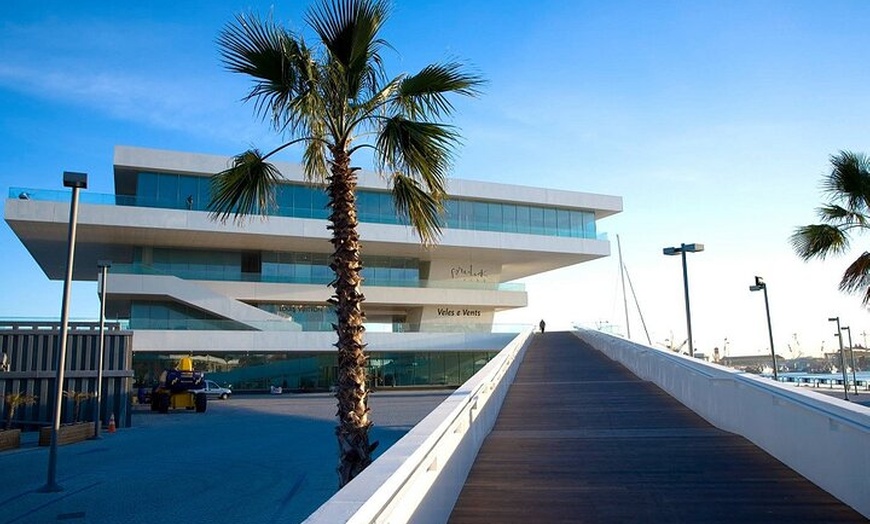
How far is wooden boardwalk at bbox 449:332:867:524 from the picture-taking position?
6188 millimetres

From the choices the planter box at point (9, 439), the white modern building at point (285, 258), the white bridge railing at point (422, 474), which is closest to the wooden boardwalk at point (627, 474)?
the white bridge railing at point (422, 474)

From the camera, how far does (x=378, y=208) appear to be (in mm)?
49312

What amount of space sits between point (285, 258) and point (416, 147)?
1624 inches

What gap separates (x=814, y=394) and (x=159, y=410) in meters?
33.2

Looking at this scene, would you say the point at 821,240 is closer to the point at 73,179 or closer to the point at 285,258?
the point at 73,179

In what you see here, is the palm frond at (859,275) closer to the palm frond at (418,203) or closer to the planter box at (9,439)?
the palm frond at (418,203)

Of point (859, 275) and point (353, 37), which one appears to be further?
point (859, 275)

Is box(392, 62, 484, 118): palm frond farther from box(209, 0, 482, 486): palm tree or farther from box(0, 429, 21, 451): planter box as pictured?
box(0, 429, 21, 451): planter box

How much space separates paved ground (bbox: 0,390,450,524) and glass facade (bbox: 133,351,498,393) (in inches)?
555

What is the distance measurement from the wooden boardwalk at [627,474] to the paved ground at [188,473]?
5648mm

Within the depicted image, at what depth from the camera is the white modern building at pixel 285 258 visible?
4328 centimetres

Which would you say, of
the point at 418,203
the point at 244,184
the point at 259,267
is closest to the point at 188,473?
the point at 244,184

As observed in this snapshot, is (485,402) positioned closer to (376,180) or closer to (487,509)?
(487,509)

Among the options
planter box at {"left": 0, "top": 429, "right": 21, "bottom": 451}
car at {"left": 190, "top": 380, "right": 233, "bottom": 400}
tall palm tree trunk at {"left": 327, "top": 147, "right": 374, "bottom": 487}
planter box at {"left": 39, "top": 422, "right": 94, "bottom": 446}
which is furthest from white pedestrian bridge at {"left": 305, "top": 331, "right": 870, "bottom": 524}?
car at {"left": 190, "top": 380, "right": 233, "bottom": 400}
